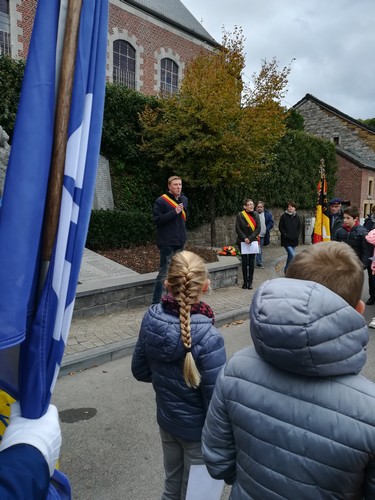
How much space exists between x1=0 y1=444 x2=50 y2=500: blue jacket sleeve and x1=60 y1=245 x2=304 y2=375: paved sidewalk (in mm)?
2801

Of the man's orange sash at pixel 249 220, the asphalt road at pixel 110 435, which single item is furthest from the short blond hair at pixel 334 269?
the man's orange sash at pixel 249 220

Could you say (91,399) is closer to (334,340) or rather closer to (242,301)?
(334,340)

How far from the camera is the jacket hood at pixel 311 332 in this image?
116 cm

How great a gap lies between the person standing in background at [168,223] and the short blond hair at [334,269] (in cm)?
513

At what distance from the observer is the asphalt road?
112 inches

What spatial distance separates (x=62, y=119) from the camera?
1.22 m

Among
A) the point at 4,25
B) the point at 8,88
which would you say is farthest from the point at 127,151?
the point at 4,25

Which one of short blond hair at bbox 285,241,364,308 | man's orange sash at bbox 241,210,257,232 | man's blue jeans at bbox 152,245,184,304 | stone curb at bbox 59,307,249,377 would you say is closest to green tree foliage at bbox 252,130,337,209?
man's orange sash at bbox 241,210,257,232

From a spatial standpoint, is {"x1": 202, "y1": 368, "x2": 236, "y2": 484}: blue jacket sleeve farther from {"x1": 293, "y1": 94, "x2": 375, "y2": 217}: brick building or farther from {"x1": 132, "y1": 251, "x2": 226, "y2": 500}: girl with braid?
{"x1": 293, "y1": 94, "x2": 375, "y2": 217}: brick building

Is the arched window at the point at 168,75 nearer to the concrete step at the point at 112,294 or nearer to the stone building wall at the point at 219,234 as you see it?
the stone building wall at the point at 219,234

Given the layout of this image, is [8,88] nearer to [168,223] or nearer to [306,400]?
[168,223]

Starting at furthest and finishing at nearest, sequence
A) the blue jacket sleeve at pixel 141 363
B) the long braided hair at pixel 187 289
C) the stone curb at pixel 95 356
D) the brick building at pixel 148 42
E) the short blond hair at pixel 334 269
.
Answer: the brick building at pixel 148 42
the stone curb at pixel 95 356
the blue jacket sleeve at pixel 141 363
the long braided hair at pixel 187 289
the short blond hair at pixel 334 269

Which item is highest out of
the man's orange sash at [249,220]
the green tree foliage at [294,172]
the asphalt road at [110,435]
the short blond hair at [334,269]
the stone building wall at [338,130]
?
the stone building wall at [338,130]

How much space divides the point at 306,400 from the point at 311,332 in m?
0.26
